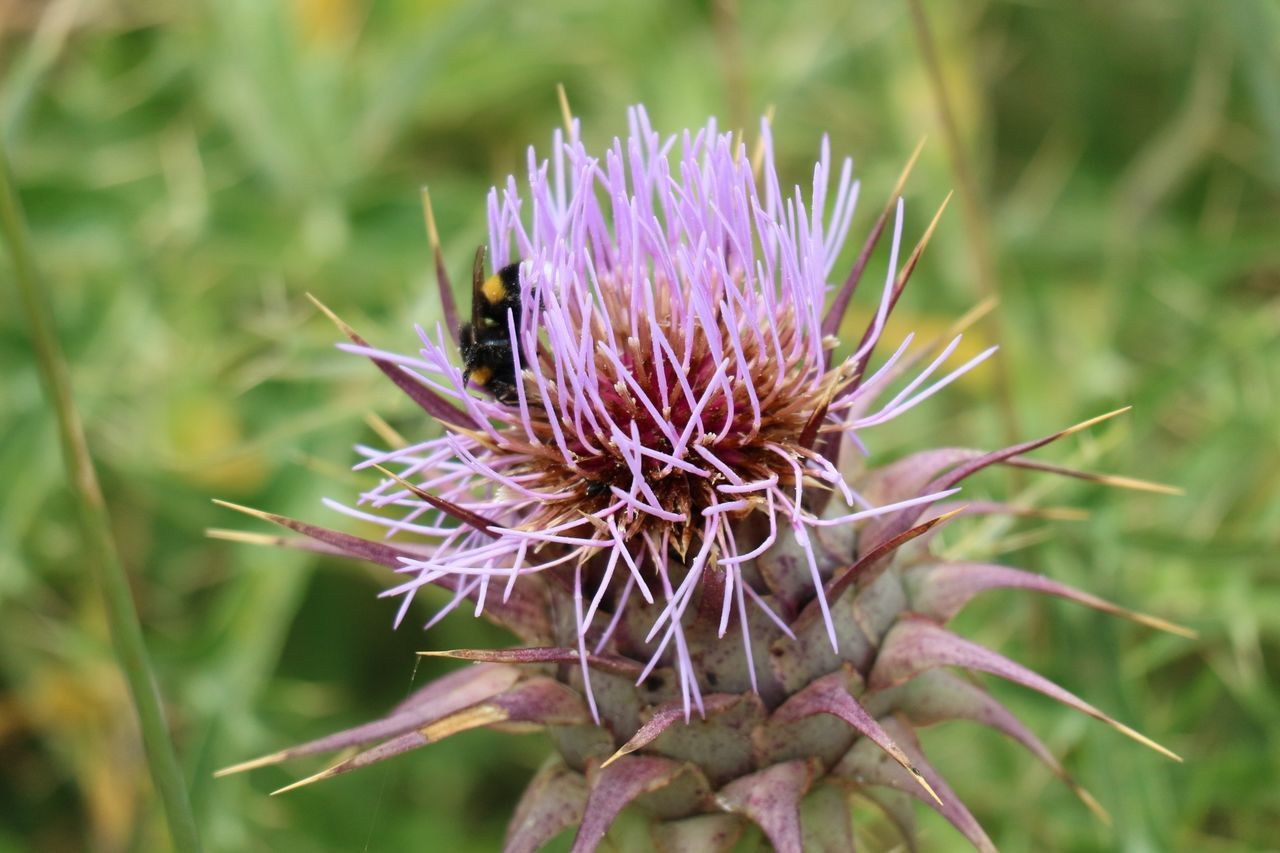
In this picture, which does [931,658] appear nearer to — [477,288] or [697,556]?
[697,556]

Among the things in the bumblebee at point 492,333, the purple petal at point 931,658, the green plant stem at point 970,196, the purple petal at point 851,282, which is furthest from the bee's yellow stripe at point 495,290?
the green plant stem at point 970,196

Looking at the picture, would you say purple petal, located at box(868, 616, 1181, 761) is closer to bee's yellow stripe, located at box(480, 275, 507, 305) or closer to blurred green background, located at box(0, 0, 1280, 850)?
blurred green background, located at box(0, 0, 1280, 850)

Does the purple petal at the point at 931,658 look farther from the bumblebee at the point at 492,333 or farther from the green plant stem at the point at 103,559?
the green plant stem at the point at 103,559

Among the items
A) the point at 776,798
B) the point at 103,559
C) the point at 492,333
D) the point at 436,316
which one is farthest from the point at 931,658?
the point at 436,316

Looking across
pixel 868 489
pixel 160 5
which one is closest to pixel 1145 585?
pixel 868 489

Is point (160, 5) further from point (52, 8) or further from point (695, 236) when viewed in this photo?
point (695, 236)

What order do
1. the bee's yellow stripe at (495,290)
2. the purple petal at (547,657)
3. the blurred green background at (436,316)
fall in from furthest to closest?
1. the blurred green background at (436,316)
2. the bee's yellow stripe at (495,290)
3. the purple petal at (547,657)

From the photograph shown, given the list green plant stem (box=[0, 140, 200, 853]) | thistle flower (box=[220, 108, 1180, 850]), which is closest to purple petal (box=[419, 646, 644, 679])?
thistle flower (box=[220, 108, 1180, 850])
